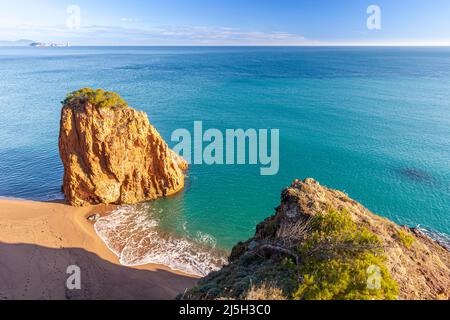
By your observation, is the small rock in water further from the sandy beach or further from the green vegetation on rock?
the green vegetation on rock

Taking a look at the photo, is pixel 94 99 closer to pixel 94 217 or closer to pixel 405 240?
pixel 94 217

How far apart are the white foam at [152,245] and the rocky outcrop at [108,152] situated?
309cm

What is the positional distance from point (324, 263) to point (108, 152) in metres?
23.8

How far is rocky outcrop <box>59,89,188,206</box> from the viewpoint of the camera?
2736cm

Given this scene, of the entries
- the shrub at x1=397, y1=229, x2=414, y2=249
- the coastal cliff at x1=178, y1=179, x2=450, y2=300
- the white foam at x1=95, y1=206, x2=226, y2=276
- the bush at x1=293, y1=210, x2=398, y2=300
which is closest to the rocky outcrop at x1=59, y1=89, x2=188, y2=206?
the white foam at x1=95, y1=206, x2=226, y2=276

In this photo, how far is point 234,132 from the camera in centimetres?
4922

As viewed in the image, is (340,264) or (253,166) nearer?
(340,264)

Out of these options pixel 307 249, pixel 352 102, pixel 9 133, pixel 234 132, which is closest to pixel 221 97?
pixel 234 132

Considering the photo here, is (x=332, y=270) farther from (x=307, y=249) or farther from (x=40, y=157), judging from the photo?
(x=40, y=157)

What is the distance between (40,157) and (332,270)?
44232 mm

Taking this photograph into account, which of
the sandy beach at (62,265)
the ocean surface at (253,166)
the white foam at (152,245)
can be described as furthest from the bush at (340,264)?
the ocean surface at (253,166)

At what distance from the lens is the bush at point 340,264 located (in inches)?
407

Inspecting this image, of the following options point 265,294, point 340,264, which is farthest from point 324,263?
point 265,294

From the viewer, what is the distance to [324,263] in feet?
38.3
